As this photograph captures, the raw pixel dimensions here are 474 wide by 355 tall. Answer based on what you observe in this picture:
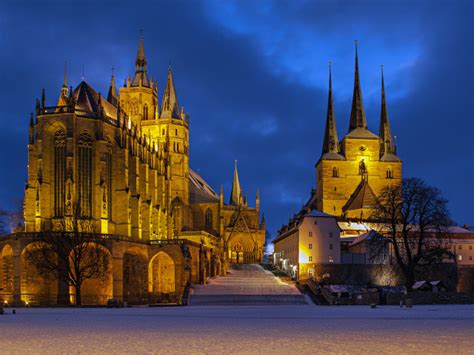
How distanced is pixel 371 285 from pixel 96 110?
34.8 meters

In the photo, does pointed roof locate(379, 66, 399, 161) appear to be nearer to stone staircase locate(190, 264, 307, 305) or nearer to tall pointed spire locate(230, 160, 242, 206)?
tall pointed spire locate(230, 160, 242, 206)

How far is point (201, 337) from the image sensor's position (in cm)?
1969

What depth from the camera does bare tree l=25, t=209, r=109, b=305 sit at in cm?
5391

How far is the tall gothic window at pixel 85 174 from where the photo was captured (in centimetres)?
6538

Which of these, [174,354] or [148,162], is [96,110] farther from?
[174,354]

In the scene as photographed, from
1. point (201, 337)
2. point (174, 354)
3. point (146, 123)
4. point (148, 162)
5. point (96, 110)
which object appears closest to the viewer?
point (174, 354)

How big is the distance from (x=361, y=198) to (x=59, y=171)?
165 feet

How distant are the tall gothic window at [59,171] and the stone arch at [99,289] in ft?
24.7

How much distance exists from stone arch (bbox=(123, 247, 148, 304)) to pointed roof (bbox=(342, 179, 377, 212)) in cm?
4401

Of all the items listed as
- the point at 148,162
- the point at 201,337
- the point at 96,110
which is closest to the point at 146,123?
the point at 148,162

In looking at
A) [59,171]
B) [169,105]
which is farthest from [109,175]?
[169,105]

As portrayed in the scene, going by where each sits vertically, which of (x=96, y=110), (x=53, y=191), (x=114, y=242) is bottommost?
(x=114, y=242)

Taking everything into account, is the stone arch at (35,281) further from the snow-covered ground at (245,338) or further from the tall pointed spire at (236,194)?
the tall pointed spire at (236,194)

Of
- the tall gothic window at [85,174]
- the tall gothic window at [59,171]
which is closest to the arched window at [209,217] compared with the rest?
the tall gothic window at [85,174]
